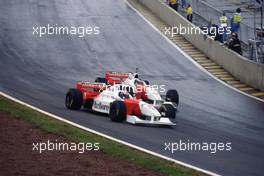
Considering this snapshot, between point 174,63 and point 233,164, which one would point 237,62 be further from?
point 233,164

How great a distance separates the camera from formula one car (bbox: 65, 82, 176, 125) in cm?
2333

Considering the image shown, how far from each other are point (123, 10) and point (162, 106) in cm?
2282

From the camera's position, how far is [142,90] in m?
26.1

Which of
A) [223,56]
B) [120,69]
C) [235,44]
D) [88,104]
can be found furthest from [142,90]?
[223,56]

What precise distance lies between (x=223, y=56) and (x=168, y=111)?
40.3 ft

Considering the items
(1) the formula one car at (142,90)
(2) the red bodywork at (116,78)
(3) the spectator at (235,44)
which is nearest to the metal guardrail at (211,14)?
(3) the spectator at (235,44)

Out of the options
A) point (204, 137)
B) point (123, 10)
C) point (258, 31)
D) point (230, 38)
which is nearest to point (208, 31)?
point (230, 38)

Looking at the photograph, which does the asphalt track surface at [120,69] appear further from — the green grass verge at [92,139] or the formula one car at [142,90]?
the green grass verge at [92,139]

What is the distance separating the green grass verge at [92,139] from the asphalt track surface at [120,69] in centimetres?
79

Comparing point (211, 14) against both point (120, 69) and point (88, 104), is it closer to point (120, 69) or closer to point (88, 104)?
point (120, 69)

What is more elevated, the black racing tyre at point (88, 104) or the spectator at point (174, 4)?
the spectator at point (174, 4)

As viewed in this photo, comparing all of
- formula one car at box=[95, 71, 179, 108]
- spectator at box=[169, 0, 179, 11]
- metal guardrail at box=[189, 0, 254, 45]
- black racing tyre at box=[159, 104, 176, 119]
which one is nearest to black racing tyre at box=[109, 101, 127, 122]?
black racing tyre at box=[159, 104, 176, 119]

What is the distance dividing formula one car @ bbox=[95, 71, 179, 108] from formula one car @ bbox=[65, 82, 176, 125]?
88 centimetres

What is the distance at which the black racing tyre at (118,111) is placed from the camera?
2331 centimetres
